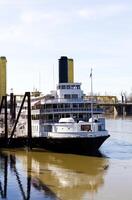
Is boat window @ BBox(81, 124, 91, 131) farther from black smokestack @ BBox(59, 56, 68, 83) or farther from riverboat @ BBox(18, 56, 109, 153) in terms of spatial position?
black smokestack @ BBox(59, 56, 68, 83)

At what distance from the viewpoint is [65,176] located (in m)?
35.5

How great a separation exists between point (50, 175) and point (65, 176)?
44.4 inches

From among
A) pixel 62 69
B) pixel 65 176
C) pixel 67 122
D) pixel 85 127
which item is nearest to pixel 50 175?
pixel 65 176

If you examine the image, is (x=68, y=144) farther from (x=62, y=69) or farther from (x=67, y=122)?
(x=62, y=69)

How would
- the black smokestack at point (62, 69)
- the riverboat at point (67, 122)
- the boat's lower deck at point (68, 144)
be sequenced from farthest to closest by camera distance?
the black smokestack at point (62, 69) → the riverboat at point (67, 122) → the boat's lower deck at point (68, 144)

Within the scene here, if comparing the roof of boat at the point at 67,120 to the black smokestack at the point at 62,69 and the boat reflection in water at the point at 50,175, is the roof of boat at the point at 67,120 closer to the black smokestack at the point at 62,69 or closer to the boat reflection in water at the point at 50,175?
the boat reflection in water at the point at 50,175

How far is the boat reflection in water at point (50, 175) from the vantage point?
29141mm

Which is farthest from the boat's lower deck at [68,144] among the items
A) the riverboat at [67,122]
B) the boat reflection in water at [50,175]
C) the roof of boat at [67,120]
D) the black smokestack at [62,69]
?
the black smokestack at [62,69]

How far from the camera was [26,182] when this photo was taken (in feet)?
105

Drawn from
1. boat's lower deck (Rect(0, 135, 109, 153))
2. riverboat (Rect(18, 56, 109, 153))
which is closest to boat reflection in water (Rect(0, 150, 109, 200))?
boat's lower deck (Rect(0, 135, 109, 153))

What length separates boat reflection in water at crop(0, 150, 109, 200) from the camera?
1147 inches

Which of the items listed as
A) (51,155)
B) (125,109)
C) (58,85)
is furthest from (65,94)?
(125,109)

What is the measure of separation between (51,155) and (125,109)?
143 meters

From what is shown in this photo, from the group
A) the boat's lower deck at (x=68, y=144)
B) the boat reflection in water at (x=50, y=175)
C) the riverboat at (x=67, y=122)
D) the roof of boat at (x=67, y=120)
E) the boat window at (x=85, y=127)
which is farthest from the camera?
the roof of boat at (x=67, y=120)
